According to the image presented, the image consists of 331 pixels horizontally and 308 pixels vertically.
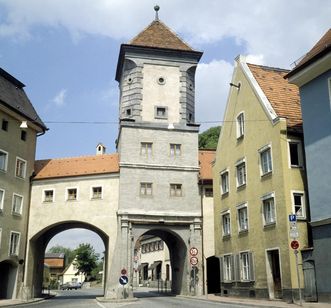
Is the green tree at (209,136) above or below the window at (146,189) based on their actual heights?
above

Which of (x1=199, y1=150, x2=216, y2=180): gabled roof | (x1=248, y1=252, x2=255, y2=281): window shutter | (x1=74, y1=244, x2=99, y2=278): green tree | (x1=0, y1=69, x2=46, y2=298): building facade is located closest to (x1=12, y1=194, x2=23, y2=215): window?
(x1=0, y1=69, x2=46, y2=298): building facade

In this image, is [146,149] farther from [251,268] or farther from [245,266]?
[251,268]

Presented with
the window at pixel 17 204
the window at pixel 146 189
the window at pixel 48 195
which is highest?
the window at pixel 146 189

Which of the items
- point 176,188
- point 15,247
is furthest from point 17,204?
point 176,188

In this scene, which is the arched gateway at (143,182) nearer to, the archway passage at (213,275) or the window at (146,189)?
the window at (146,189)

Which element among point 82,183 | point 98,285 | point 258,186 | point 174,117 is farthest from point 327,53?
point 98,285

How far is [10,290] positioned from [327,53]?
86.2 feet

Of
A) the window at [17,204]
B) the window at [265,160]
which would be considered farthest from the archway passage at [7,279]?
the window at [265,160]

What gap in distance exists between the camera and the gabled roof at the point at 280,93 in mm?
27266

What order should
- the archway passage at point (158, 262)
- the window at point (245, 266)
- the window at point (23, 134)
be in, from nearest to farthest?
the window at point (245, 266) → the window at point (23, 134) → the archway passage at point (158, 262)

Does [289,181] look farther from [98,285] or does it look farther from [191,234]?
[98,285]

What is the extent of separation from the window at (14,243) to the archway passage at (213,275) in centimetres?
1475

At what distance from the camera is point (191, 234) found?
35.5 metres

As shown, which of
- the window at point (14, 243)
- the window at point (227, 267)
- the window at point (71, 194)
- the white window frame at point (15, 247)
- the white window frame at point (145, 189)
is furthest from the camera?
the white window frame at point (145, 189)
